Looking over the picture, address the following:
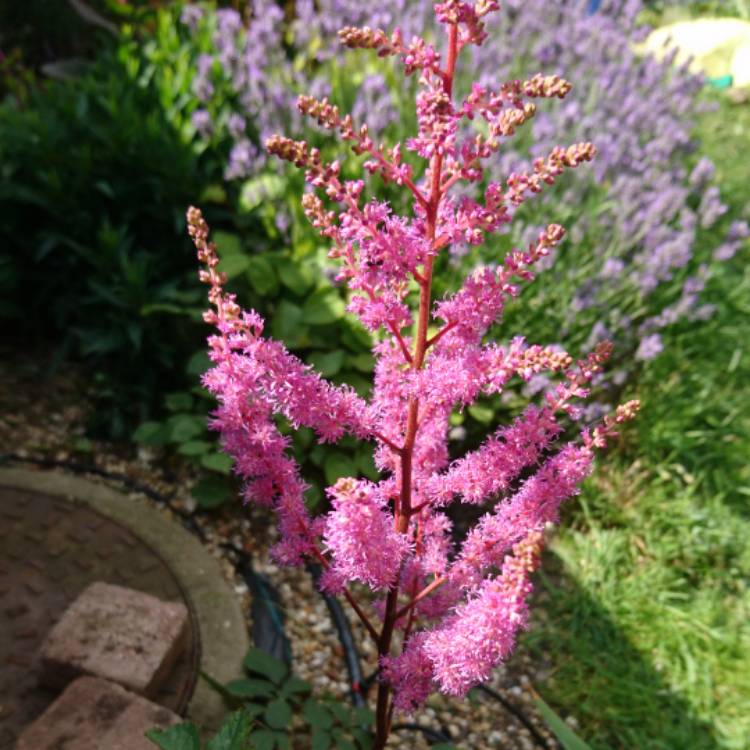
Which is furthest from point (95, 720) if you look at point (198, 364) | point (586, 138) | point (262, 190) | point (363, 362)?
point (586, 138)

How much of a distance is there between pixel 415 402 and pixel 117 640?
1.18m

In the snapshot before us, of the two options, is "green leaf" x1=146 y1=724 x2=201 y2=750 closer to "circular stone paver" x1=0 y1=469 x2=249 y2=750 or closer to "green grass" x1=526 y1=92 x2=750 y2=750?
"circular stone paver" x1=0 y1=469 x2=249 y2=750

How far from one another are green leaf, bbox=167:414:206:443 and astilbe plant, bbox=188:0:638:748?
4.97ft

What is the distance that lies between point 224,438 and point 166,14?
11.7 feet

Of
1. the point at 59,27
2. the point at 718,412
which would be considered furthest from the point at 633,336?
the point at 59,27

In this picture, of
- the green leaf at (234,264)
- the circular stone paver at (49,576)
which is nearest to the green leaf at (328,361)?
the green leaf at (234,264)

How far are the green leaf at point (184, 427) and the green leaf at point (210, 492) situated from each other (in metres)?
0.18

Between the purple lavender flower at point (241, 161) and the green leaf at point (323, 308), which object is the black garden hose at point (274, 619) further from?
the purple lavender flower at point (241, 161)

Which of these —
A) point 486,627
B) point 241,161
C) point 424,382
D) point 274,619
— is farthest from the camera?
point 241,161

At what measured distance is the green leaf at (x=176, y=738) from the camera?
1.42m

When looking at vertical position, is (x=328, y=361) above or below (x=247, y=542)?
above

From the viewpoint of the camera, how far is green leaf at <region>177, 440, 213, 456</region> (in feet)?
9.42

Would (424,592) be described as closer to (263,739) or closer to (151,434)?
(263,739)

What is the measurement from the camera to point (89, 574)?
244 cm
